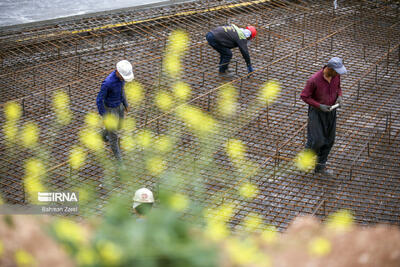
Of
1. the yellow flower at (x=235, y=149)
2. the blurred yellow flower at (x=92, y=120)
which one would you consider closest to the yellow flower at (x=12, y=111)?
the blurred yellow flower at (x=92, y=120)

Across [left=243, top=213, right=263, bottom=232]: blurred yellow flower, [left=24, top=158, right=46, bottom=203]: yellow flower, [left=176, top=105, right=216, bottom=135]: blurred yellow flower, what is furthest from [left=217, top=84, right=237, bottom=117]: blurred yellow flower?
[left=24, top=158, right=46, bottom=203]: yellow flower

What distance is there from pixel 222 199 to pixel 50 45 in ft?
16.0

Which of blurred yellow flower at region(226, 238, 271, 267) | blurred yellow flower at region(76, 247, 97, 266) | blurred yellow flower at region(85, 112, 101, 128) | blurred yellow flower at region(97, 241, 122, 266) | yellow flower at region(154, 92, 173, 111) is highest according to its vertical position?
blurred yellow flower at region(97, 241, 122, 266)

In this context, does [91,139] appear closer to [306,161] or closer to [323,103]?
[306,161]

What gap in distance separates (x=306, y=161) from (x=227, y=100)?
1761 millimetres

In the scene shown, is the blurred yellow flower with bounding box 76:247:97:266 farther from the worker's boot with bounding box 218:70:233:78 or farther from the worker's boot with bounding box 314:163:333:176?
the worker's boot with bounding box 218:70:233:78

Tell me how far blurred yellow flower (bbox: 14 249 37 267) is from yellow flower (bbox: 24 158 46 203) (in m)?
3.21

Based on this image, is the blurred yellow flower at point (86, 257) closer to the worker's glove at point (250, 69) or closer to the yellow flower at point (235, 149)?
the yellow flower at point (235, 149)

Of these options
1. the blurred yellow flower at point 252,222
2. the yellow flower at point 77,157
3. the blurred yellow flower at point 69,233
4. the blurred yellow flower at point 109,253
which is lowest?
the blurred yellow flower at point 252,222

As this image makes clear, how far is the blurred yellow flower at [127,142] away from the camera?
21.2ft

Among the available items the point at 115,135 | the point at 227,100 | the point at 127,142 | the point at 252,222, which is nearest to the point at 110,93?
the point at 115,135

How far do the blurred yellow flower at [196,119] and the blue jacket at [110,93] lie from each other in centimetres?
A: 137

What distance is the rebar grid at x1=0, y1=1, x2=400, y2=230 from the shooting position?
578 centimetres

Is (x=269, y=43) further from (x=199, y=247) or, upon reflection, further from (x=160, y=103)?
(x=199, y=247)
